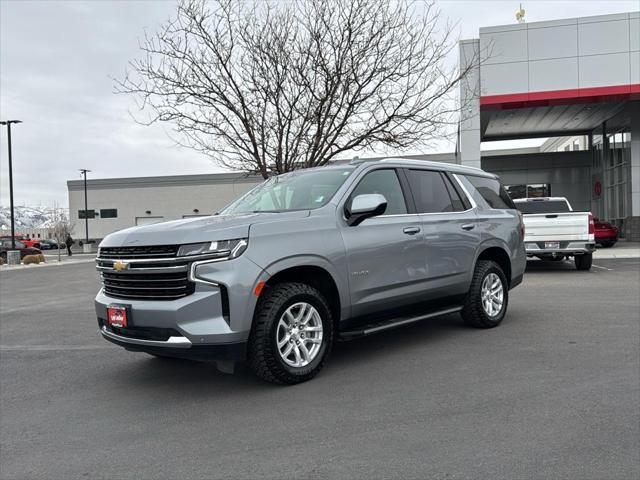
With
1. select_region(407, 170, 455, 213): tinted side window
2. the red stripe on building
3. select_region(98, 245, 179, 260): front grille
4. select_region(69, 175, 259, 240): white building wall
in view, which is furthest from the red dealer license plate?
select_region(69, 175, 259, 240): white building wall

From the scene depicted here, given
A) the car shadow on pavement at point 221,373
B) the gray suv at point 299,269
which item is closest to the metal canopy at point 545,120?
the gray suv at point 299,269

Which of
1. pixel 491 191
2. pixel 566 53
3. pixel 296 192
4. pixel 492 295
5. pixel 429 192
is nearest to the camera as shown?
pixel 296 192

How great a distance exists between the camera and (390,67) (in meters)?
15.6

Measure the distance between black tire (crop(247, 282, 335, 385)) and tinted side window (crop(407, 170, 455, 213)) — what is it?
6.07 feet

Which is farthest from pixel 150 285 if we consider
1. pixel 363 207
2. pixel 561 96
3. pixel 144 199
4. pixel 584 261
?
pixel 144 199

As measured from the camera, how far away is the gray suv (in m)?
4.17

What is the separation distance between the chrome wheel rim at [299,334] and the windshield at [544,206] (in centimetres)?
1063

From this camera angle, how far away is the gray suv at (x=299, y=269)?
417cm

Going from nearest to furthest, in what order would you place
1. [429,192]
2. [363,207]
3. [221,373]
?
[363,207]
[221,373]
[429,192]

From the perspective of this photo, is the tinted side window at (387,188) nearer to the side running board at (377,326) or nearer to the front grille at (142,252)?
the side running board at (377,326)

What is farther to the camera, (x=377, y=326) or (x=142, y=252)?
(x=377, y=326)

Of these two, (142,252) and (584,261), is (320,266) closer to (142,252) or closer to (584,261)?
(142,252)

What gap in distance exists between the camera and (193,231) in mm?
4211

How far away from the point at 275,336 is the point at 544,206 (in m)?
11.6
